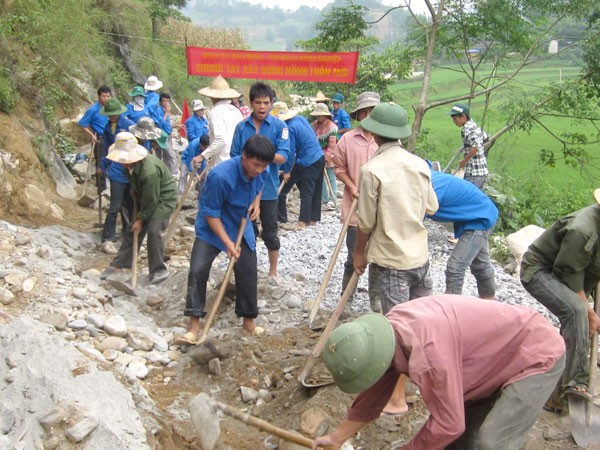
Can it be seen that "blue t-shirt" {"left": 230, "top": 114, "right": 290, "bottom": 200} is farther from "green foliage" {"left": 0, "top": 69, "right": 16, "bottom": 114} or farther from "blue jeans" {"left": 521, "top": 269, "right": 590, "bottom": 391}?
"green foliage" {"left": 0, "top": 69, "right": 16, "bottom": 114}

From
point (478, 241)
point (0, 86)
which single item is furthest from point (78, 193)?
point (478, 241)

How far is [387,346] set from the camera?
2352mm

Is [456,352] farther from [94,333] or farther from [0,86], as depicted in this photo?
[0,86]

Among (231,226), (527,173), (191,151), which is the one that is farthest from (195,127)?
(527,173)

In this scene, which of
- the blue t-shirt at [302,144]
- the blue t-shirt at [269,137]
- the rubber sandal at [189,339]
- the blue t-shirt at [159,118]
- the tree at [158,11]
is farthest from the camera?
the tree at [158,11]

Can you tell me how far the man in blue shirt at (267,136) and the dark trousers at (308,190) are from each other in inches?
78.1

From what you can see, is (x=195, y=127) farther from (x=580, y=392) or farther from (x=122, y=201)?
(x=580, y=392)

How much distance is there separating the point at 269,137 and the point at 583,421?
3.42m

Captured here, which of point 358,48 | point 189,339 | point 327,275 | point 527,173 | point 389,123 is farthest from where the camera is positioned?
point 527,173

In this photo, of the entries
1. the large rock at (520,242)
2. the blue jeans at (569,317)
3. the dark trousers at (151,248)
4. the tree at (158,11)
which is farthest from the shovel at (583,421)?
the tree at (158,11)

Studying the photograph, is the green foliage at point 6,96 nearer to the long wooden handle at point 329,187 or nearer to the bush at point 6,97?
the bush at point 6,97

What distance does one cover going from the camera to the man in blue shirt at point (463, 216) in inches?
175

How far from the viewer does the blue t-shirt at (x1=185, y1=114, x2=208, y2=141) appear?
9195 millimetres

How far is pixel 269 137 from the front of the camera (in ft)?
18.8
